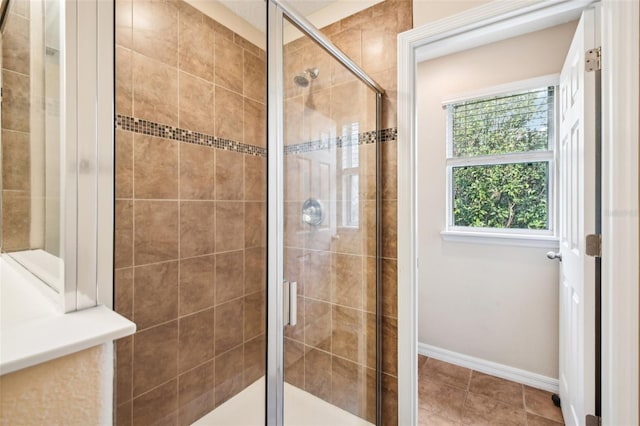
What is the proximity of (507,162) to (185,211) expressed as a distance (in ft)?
7.44

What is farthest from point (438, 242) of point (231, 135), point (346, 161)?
point (231, 135)

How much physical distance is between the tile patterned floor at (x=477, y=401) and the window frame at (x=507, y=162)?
0.99 m

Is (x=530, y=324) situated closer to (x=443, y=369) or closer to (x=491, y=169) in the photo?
(x=443, y=369)

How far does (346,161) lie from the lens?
4.36ft

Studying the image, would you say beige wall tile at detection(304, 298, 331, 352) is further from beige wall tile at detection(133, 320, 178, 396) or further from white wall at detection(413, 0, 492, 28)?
white wall at detection(413, 0, 492, 28)

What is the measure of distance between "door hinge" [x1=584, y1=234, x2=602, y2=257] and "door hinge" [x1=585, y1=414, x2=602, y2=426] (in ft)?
2.09

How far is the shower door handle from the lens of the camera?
3.18ft

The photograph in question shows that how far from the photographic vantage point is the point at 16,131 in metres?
0.94

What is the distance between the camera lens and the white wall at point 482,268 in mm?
1973

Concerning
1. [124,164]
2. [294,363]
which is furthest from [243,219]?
[294,363]

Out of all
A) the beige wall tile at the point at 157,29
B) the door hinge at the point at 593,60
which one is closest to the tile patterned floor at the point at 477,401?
the door hinge at the point at 593,60

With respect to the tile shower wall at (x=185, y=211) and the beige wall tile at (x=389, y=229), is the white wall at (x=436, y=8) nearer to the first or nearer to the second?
the beige wall tile at (x=389, y=229)

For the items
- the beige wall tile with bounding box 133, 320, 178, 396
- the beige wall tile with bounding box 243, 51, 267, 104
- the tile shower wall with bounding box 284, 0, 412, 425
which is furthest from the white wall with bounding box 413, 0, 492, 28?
the beige wall tile with bounding box 133, 320, 178, 396

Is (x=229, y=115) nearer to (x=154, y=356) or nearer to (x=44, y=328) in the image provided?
(x=154, y=356)
